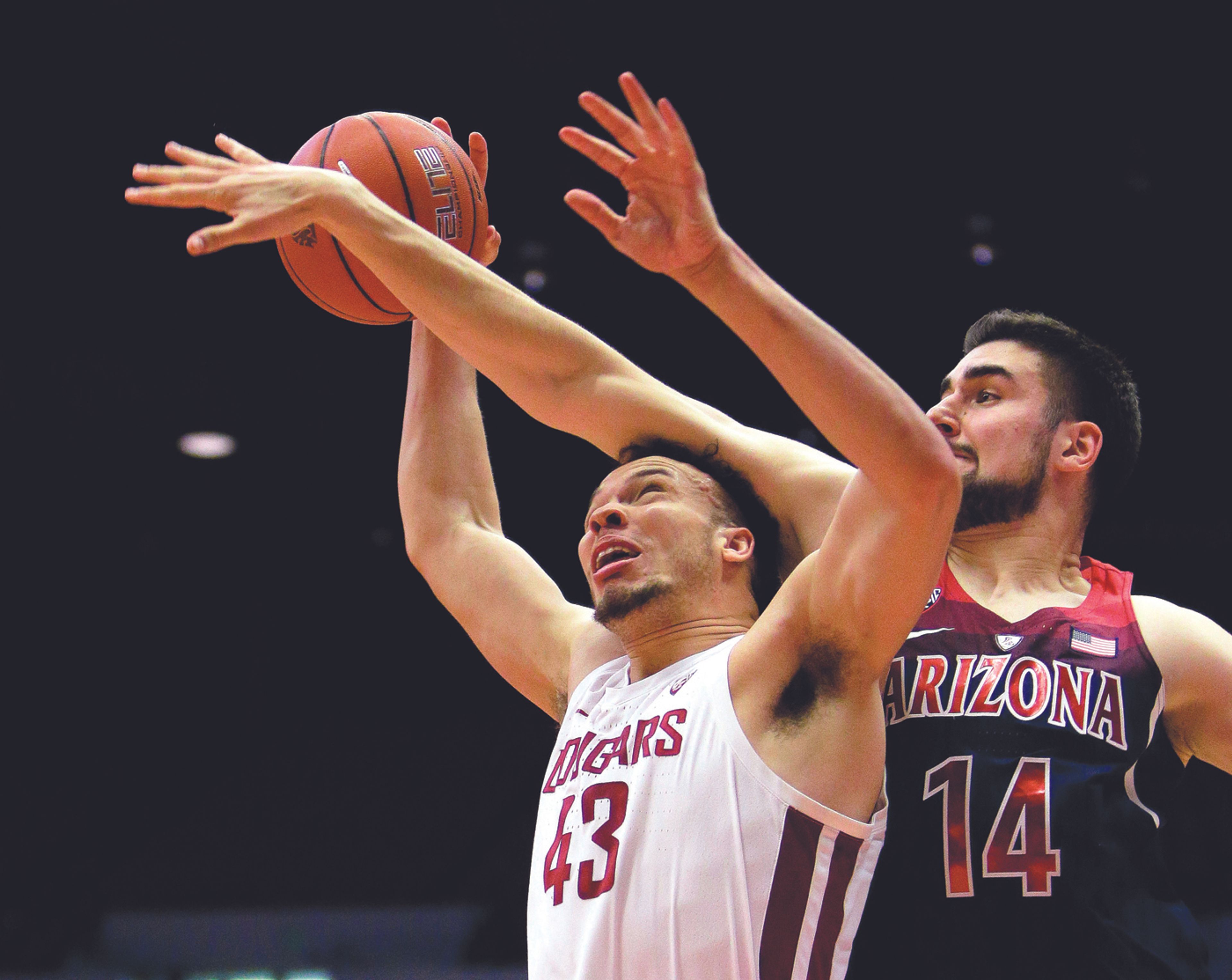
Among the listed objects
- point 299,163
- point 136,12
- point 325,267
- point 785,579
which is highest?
point 136,12

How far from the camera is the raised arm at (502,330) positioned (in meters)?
2.20

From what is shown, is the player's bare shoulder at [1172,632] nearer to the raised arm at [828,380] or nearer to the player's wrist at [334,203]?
the raised arm at [828,380]

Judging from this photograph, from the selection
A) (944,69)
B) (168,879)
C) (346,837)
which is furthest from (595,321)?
(168,879)

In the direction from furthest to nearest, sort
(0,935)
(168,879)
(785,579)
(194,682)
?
(194,682) < (168,879) < (0,935) < (785,579)

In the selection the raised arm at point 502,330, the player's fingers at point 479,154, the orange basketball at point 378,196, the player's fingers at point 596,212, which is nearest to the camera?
the player's fingers at point 596,212

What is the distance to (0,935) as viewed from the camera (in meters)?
8.23

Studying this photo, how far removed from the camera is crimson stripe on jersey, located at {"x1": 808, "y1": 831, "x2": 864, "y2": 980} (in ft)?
6.78

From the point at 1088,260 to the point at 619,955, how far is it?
5.15 metres

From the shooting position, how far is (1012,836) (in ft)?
6.98

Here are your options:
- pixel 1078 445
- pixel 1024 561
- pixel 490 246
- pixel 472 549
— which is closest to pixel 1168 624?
pixel 1024 561

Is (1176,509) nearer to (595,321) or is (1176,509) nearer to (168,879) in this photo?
(595,321)

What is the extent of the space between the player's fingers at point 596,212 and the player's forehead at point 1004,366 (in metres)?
0.90

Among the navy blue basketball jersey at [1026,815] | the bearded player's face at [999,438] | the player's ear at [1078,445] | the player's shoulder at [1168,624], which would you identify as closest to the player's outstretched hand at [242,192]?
the bearded player's face at [999,438]

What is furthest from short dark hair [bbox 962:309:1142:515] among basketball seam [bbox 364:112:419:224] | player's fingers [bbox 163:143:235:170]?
player's fingers [bbox 163:143:235:170]
